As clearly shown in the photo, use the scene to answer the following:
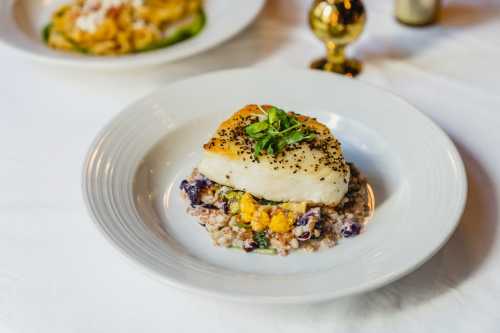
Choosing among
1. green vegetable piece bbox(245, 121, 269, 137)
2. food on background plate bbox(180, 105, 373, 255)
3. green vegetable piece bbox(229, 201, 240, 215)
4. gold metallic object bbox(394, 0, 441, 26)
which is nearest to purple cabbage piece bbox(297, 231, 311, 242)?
food on background plate bbox(180, 105, 373, 255)

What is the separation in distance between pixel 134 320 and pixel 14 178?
76 centimetres

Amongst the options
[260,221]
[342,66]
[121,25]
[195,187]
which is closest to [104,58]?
[121,25]

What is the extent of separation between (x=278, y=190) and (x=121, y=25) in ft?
4.20

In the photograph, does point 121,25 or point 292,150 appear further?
point 121,25

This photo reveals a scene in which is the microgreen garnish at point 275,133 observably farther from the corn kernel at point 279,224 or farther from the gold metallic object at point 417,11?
the gold metallic object at point 417,11

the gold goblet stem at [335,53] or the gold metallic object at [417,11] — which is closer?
the gold goblet stem at [335,53]

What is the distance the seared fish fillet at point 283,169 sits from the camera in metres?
1.78

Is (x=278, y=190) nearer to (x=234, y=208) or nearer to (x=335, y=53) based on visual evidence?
(x=234, y=208)

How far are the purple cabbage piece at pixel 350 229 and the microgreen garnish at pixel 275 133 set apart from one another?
266 millimetres

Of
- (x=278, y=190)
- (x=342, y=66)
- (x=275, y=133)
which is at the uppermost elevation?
(x=275, y=133)

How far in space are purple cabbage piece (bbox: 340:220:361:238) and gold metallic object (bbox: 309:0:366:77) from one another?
2.91 feet

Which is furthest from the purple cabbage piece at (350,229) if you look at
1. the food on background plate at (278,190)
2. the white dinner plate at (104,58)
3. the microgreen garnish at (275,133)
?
the white dinner plate at (104,58)

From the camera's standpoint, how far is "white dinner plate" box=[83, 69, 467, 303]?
1.53m

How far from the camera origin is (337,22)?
2365mm
